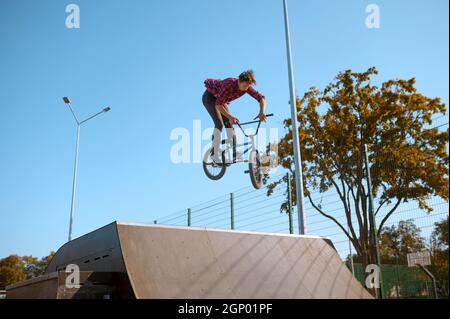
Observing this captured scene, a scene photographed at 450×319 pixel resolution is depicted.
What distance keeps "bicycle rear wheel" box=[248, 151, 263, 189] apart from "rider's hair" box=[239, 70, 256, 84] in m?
1.67

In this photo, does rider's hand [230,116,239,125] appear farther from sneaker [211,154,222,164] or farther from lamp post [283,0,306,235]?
lamp post [283,0,306,235]

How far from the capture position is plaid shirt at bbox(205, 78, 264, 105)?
7.26 metres

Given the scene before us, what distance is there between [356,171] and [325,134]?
2535 mm

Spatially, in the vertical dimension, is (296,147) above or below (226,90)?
below

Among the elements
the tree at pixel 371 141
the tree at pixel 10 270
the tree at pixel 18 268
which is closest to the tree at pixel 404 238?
A: the tree at pixel 371 141

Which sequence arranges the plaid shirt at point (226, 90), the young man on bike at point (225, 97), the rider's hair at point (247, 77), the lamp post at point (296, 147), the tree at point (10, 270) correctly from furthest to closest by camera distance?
the tree at point (10, 270) < the lamp post at point (296, 147) < the plaid shirt at point (226, 90) < the young man on bike at point (225, 97) < the rider's hair at point (247, 77)

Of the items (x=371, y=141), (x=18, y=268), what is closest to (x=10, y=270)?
(x=18, y=268)

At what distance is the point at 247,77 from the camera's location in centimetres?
704

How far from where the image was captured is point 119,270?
14.4ft

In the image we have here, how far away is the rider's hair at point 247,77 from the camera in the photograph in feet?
23.0

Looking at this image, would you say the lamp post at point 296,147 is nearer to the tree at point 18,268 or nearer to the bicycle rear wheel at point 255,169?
the bicycle rear wheel at point 255,169

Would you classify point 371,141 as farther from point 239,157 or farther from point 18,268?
point 18,268

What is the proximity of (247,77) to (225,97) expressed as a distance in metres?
0.61

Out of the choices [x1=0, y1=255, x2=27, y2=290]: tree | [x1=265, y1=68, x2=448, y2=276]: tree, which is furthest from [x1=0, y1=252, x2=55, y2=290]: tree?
[x1=265, y1=68, x2=448, y2=276]: tree
